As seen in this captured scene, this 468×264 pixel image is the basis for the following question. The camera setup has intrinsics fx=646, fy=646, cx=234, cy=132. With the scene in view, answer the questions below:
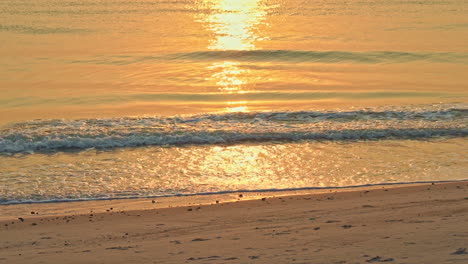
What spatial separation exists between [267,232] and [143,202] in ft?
7.45

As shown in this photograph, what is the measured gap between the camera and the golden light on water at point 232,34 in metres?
19.2

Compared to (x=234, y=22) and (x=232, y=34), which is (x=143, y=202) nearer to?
(x=232, y=34)

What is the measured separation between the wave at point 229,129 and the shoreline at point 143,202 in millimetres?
3311

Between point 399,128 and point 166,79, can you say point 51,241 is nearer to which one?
point 399,128

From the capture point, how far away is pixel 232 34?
97.7 feet

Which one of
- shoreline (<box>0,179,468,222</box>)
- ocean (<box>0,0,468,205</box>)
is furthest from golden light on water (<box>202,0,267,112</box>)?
shoreline (<box>0,179,468,222</box>)

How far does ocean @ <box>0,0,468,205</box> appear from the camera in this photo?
987 cm

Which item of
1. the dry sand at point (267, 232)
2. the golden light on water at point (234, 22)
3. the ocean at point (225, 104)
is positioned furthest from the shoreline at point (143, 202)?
the golden light on water at point (234, 22)

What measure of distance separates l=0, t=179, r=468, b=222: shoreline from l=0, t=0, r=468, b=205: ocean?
0.50ft

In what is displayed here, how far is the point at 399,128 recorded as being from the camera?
13.0 metres

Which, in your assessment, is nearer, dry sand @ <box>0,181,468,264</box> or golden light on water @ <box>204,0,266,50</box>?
dry sand @ <box>0,181,468,264</box>

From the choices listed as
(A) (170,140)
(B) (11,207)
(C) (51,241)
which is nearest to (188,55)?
(A) (170,140)

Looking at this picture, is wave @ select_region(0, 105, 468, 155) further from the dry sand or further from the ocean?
the dry sand

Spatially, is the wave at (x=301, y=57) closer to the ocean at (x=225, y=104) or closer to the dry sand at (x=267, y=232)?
the ocean at (x=225, y=104)
